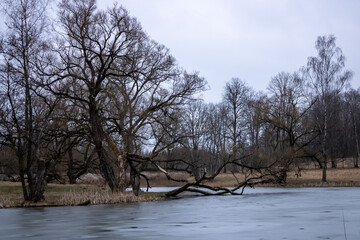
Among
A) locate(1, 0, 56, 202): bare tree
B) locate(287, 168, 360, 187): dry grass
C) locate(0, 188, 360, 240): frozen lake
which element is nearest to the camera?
locate(0, 188, 360, 240): frozen lake

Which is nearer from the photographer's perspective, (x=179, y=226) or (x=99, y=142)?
(x=179, y=226)

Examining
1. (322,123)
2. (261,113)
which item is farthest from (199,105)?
(322,123)

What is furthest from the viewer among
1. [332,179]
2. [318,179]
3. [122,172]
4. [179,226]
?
[318,179]

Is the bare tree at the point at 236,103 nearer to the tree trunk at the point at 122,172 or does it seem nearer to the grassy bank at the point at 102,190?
the grassy bank at the point at 102,190

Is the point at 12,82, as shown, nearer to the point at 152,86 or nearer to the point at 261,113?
the point at 152,86

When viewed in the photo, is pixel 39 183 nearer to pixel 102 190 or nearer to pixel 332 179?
pixel 102 190

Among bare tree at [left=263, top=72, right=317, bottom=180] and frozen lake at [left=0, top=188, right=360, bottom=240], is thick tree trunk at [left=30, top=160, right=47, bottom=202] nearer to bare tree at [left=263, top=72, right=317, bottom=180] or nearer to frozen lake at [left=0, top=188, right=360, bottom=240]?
frozen lake at [left=0, top=188, right=360, bottom=240]

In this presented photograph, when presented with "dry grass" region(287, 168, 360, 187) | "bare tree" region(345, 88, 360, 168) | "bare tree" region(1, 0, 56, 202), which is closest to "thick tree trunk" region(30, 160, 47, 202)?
"bare tree" region(1, 0, 56, 202)

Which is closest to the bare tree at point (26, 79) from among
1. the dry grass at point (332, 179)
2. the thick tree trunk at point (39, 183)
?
the thick tree trunk at point (39, 183)

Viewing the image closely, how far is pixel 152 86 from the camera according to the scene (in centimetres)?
3441

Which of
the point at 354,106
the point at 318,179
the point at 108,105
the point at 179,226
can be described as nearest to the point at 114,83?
the point at 108,105

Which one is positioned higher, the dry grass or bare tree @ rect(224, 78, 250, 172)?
bare tree @ rect(224, 78, 250, 172)

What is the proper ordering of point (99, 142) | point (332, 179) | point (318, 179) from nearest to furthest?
point (99, 142) → point (332, 179) → point (318, 179)

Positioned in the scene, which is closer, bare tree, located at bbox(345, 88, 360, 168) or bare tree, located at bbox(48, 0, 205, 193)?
bare tree, located at bbox(48, 0, 205, 193)
